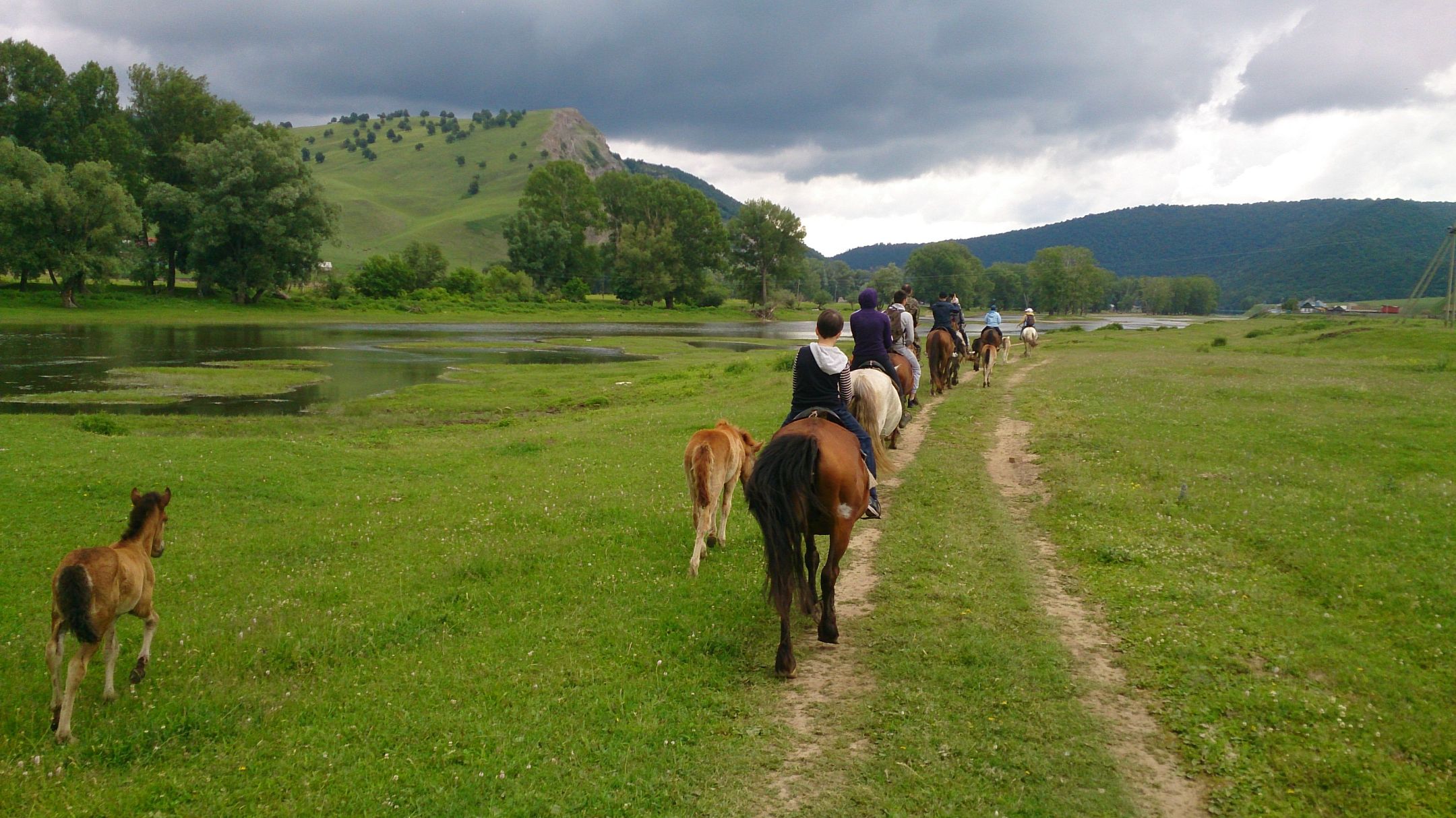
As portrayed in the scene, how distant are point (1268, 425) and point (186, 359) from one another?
48.0 metres

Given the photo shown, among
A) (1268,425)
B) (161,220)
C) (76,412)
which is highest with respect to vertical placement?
(161,220)

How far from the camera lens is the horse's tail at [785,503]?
7.61m

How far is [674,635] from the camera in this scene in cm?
830

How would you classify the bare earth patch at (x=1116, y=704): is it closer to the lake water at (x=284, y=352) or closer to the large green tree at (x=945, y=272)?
the lake water at (x=284, y=352)

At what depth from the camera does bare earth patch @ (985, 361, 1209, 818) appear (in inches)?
223

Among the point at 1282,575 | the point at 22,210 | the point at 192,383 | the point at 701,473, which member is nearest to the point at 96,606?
the point at 701,473

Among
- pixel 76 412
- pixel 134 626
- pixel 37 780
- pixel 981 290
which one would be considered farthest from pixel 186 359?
pixel 981 290

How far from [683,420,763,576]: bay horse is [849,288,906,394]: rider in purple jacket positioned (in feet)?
12.9

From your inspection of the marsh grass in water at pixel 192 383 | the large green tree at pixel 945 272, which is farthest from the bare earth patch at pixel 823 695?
the large green tree at pixel 945 272

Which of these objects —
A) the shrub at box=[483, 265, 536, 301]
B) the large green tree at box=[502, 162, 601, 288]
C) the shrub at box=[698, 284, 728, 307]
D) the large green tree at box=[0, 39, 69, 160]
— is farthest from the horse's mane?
the shrub at box=[698, 284, 728, 307]

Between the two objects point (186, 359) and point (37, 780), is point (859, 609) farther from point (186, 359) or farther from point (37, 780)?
point (186, 359)

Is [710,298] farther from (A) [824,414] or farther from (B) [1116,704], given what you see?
(B) [1116,704]

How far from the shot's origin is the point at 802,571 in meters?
7.91

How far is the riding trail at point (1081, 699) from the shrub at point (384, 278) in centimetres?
10066
